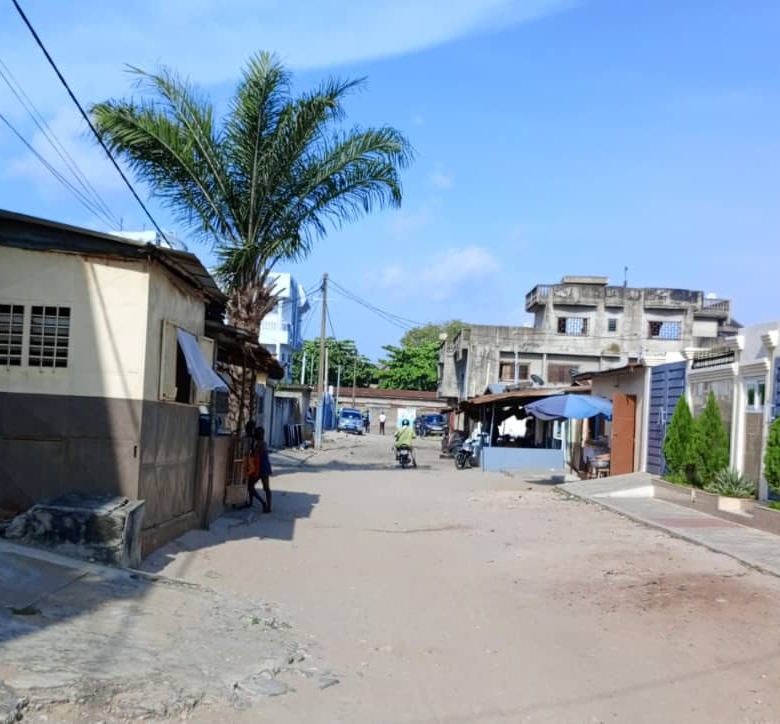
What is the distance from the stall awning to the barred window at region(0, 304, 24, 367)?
2048 mm

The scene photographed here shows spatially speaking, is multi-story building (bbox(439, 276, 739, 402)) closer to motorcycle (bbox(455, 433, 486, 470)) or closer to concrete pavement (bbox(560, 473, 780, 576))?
motorcycle (bbox(455, 433, 486, 470))

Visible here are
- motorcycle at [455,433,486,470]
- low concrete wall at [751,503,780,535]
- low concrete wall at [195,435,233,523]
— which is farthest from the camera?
motorcycle at [455,433,486,470]

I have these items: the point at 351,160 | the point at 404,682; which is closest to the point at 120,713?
the point at 404,682

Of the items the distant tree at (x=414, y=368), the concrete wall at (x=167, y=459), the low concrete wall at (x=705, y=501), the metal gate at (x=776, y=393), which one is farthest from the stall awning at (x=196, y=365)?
the distant tree at (x=414, y=368)

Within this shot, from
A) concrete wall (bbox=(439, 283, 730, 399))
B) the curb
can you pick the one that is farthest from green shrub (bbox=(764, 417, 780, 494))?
concrete wall (bbox=(439, 283, 730, 399))

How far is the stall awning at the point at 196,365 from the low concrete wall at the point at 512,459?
875 inches

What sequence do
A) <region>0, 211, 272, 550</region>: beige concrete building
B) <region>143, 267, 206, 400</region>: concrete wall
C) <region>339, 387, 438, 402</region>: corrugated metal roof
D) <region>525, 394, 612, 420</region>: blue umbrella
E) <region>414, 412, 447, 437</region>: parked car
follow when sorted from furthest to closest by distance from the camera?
<region>339, 387, 438, 402</region>: corrugated metal roof
<region>414, 412, 447, 437</region>: parked car
<region>525, 394, 612, 420</region>: blue umbrella
<region>143, 267, 206, 400</region>: concrete wall
<region>0, 211, 272, 550</region>: beige concrete building

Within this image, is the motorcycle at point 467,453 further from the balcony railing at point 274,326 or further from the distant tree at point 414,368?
the distant tree at point 414,368

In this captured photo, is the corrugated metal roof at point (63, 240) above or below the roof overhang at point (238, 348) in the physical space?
above

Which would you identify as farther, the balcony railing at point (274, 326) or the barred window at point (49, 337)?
the balcony railing at point (274, 326)

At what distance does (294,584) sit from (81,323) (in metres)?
3.69

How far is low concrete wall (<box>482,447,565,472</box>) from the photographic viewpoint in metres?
33.6

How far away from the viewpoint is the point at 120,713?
536 cm

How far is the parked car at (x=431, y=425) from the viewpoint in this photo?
75.2m
